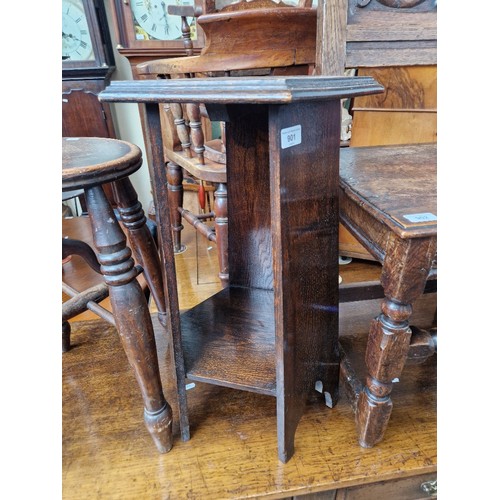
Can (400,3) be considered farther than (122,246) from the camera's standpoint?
Yes

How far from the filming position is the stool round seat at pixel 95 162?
1.69 feet

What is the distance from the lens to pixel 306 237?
24.1 inches

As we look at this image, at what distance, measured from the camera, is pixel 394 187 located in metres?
0.66

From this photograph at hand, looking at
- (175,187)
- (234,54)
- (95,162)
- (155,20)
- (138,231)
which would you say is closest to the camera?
(95,162)

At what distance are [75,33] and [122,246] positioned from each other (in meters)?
1.64

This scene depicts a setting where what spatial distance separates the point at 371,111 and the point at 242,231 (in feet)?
1.96

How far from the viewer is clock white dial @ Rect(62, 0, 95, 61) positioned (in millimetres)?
1724

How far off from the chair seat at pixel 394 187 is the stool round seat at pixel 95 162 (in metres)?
0.36

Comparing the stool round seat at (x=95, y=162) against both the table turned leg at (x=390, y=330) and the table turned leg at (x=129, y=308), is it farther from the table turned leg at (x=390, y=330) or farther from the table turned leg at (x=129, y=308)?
the table turned leg at (x=390, y=330)

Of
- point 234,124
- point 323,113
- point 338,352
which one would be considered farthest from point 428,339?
point 234,124

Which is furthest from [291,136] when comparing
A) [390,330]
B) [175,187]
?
[175,187]

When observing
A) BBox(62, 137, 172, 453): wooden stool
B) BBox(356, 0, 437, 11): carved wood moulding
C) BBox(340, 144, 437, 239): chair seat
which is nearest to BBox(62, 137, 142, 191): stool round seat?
BBox(62, 137, 172, 453): wooden stool

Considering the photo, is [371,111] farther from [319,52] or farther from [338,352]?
[338,352]

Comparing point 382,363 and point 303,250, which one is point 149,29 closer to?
point 303,250
